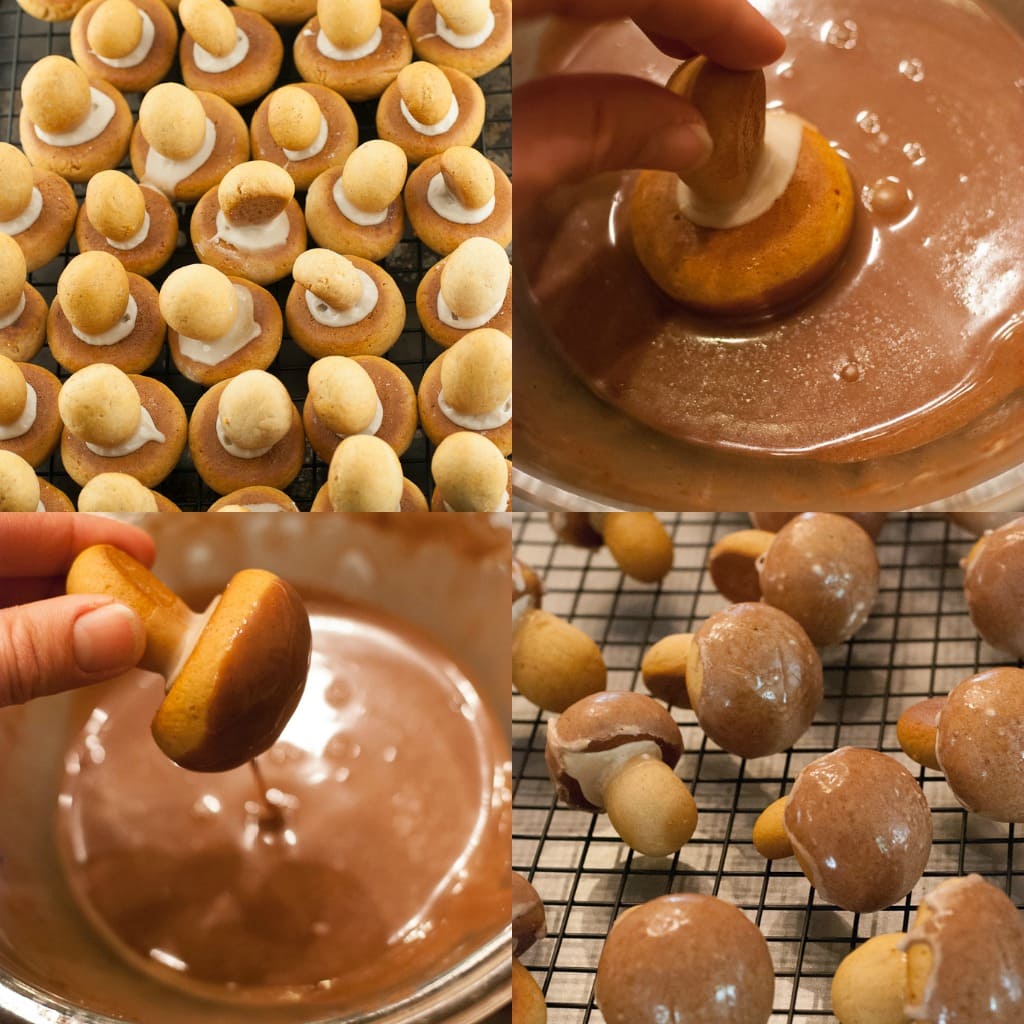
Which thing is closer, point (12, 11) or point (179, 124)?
point (179, 124)

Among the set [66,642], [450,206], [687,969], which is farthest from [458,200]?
[687,969]

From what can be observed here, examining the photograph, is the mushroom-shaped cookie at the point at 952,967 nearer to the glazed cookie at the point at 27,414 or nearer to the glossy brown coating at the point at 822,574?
the glossy brown coating at the point at 822,574

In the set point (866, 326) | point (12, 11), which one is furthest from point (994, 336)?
point (12, 11)

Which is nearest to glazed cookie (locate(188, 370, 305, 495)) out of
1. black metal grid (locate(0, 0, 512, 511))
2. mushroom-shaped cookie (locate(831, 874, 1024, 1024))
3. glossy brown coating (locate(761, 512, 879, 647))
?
black metal grid (locate(0, 0, 512, 511))

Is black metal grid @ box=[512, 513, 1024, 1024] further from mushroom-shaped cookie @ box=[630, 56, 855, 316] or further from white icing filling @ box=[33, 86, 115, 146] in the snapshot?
white icing filling @ box=[33, 86, 115, 146]

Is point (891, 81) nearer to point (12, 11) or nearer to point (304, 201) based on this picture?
point (304, 201)

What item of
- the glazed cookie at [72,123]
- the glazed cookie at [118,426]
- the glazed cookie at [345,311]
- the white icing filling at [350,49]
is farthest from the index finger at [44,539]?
the white icing filling at [350,49]
